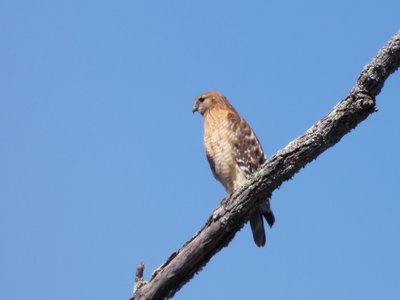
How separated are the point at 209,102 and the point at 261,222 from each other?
2521 millimetres

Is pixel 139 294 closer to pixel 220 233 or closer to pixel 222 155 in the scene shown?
pixel 220 233

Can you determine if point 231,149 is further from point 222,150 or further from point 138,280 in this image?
point 138,280

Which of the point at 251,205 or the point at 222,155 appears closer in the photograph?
the point at 251,205

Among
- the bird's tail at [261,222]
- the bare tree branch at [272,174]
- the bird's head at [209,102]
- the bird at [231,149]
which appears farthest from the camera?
the bird's head at [209,102]

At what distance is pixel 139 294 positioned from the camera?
5297 mm

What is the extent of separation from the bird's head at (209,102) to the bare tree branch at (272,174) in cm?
397

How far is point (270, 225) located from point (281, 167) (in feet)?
7.92

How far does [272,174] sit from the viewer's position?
4707 millimetres

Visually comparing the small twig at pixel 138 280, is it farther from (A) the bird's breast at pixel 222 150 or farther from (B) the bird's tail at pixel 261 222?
(A) the bird's breast at pixel 222 150

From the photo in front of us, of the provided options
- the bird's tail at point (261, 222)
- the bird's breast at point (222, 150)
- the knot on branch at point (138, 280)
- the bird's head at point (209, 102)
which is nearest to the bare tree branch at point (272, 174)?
the knot on branch at point (138, 280)

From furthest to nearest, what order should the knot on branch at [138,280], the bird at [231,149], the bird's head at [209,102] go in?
the bird's head at [209,102], the bird at [231,149], the knot on branch at [138,280]

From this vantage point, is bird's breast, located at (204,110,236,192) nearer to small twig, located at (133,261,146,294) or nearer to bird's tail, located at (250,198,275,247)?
bird's tail, located at (250,198,275,247)

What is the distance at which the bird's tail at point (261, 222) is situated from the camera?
6926mm

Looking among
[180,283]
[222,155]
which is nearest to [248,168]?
[222,155]
